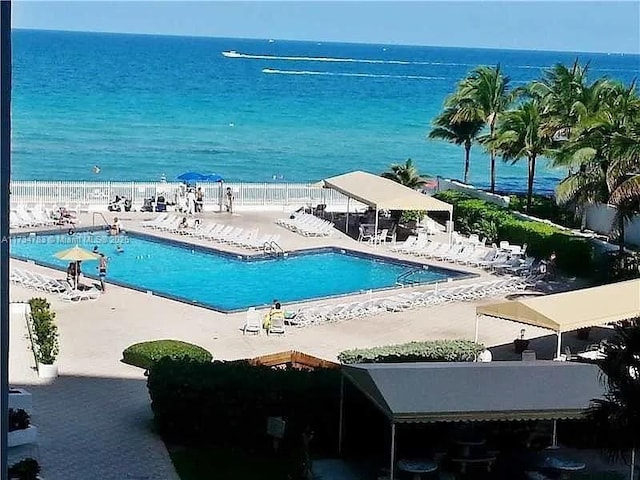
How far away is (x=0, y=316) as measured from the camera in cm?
427

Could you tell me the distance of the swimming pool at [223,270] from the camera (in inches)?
904

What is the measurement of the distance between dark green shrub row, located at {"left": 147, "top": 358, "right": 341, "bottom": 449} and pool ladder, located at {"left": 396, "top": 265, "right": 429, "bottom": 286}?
1135 centimetres

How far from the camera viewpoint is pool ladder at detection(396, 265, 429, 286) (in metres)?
24.2

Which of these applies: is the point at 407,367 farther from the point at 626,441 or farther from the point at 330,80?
the point at 330,80

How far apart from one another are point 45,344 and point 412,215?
15.8 metres

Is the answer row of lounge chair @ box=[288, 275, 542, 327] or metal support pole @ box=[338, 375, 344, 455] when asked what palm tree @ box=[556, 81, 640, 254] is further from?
metal support pole @ box=[338, 375, 344, 455]

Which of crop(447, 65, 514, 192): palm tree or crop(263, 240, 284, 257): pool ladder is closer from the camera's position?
crop(263, 240, 284, 257): pool ladder

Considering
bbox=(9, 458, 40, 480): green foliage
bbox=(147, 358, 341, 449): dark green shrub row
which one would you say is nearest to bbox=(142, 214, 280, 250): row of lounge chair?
bbox=(147, 358, 341, 449): dark green shrub row

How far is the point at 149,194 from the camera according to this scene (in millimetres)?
33500

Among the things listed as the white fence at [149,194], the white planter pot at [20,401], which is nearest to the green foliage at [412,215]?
the white fence at [149,194]

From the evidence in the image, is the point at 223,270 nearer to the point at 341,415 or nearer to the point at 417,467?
the point at 341,415

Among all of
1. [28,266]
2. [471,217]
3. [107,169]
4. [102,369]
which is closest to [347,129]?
[107,169]

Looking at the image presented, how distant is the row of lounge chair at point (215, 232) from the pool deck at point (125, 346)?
4005mm

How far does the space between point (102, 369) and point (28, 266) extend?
868 centimetres
